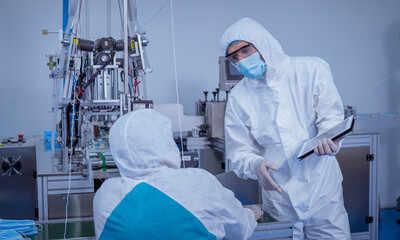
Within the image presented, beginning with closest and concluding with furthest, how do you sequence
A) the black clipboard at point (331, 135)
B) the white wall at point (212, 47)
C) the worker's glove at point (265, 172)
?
the black clipboard at point (331, 135) → the worker's glove at point (265, 172) → the white wall at point (212, 47)

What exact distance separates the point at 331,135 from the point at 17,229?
1267 mm

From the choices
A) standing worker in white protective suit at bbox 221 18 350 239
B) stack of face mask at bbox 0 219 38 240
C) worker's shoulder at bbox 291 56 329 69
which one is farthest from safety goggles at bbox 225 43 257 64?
stack of face mask at bbox 0 219 38 240

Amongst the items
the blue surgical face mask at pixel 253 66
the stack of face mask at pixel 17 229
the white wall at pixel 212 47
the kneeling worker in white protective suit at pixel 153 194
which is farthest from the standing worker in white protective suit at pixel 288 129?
the white wall at pixel 212 47

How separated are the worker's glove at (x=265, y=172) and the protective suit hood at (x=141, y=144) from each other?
52 centimetres

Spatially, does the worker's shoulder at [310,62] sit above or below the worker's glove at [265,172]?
above

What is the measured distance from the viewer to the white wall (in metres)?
3.25

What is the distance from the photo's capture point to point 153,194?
3.85ft

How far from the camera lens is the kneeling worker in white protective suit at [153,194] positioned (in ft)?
3.78

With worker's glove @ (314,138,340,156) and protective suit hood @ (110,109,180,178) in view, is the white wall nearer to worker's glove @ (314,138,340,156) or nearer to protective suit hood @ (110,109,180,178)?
worker's glove @ (314,138,340,156)

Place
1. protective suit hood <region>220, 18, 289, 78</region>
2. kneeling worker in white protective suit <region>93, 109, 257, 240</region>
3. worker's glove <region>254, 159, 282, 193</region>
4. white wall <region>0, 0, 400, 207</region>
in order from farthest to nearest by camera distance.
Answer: white wall <region>0, 0, 400, 207</region> < protective suit hood <region>220, 18, 289, 78</region> < worker's glove <region>254, 159, 282, 193</region> < kneeling worker in white protective suit <region>93, 109, 257, 240</region>

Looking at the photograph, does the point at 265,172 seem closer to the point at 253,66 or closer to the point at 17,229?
the point at 253,66

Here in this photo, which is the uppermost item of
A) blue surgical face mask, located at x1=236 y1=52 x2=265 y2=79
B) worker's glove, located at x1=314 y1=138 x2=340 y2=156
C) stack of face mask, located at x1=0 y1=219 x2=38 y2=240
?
blue surgical face mask, located at x1=236 y1=52 x2=265 y2=79

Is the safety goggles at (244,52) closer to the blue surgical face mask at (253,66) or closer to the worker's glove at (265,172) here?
the blue surgical face mask at (253,66)

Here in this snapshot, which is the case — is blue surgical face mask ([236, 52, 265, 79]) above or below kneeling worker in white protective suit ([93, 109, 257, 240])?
above
